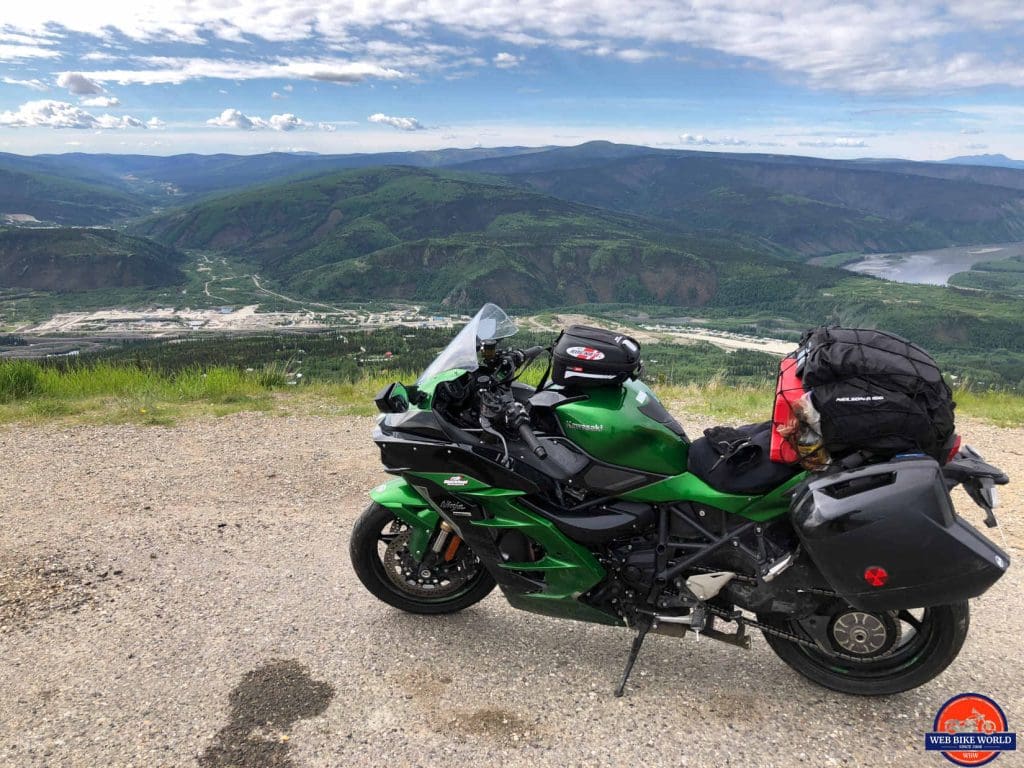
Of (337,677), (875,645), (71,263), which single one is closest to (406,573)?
(337,677)

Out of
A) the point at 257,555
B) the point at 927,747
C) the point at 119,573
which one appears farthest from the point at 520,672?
the point at 119,573

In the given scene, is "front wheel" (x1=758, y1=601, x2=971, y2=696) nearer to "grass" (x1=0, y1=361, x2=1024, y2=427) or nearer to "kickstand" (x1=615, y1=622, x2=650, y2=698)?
"kickstand" (x1=615, y1=622, x2=650, y2=698)

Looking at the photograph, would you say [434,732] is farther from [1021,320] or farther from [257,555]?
[1021,320]

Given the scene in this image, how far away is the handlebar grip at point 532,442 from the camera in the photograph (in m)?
3.16

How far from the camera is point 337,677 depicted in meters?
3.54

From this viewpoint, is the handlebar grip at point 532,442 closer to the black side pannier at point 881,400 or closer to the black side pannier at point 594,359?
the black side pannier at point 594,359

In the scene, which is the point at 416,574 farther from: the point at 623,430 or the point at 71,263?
the point at 71,263

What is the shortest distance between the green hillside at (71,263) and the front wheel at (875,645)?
200 m

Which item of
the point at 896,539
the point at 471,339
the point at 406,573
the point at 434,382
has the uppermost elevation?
the point at 471,339

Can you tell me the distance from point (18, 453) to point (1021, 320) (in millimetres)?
138970

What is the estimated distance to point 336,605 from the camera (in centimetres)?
426

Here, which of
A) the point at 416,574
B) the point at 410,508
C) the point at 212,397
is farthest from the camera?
the point at 212,397

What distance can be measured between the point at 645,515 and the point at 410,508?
139 centimetres

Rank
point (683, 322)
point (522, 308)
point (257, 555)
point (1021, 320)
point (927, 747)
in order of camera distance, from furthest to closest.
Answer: point (522, 308) → point (683, 322) → point (1021, 320) → point (257, 555) → point (927, 747)
